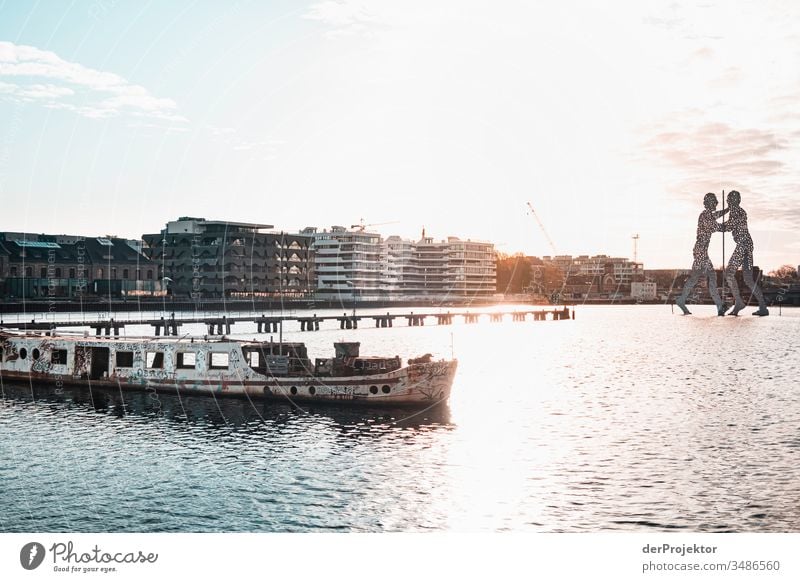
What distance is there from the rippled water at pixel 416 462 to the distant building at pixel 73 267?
316 feet

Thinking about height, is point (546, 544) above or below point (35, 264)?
below

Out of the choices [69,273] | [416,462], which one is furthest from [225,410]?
[69,273]

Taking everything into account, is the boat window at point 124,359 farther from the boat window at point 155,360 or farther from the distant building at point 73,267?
the distant building at point 73,267

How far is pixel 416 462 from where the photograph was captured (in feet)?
117

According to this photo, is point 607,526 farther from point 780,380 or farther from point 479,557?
point 780,380

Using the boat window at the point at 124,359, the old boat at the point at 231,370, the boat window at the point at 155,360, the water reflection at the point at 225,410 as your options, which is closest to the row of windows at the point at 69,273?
the old boat at the point at 231,370

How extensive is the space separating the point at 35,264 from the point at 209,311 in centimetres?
4080

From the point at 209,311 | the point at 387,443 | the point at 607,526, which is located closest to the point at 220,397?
the point at 387,443

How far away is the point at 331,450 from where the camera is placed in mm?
37969

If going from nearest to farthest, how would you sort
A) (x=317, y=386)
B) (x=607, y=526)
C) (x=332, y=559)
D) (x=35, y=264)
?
1. (x=332, y=559)
2. (x=607, y=526)
3. (x=317, y=386)
4. (x=35, y=264)

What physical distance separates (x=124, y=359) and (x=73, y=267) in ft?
366

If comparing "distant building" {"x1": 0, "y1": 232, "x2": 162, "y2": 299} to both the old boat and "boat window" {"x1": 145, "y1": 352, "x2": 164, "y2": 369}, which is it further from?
"boat window" {"x1": 145, "y1": 352, "x2": 164, "y2": 369}

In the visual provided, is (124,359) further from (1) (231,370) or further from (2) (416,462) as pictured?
(2) (416,462)

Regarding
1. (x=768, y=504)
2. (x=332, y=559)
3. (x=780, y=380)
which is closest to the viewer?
(x=332, y=559)
